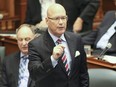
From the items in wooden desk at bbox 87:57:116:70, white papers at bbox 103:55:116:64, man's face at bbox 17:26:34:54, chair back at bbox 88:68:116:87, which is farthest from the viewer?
white papers at bbox 103:55:116:64

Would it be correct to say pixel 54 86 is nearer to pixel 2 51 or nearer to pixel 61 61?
pixel 61 61

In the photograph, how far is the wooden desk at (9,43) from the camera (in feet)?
14.7

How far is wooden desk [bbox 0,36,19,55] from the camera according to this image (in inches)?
176

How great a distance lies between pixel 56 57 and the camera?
6.83 ft

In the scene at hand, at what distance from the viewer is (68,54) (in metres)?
2.33

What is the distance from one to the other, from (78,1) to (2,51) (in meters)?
1.22

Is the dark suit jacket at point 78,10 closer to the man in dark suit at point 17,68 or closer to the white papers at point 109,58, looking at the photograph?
the white papers at point 109,58

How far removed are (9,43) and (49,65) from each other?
8.18 feet

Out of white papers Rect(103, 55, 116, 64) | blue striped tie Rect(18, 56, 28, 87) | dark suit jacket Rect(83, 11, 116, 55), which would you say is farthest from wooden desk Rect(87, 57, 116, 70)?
blue striped tie Rect(18, 56, 28, 87)

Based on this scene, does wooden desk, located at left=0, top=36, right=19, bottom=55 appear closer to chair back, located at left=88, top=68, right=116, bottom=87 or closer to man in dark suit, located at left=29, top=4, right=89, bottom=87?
chair back, located at left=88, top=68, right=116, bottom=87

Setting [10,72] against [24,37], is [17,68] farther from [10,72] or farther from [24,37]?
[24,37]

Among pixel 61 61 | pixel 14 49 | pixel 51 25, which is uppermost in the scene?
pixel 51 25

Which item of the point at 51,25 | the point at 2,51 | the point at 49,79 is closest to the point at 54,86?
the point at 49,79

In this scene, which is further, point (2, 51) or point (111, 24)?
point (111, 24)
